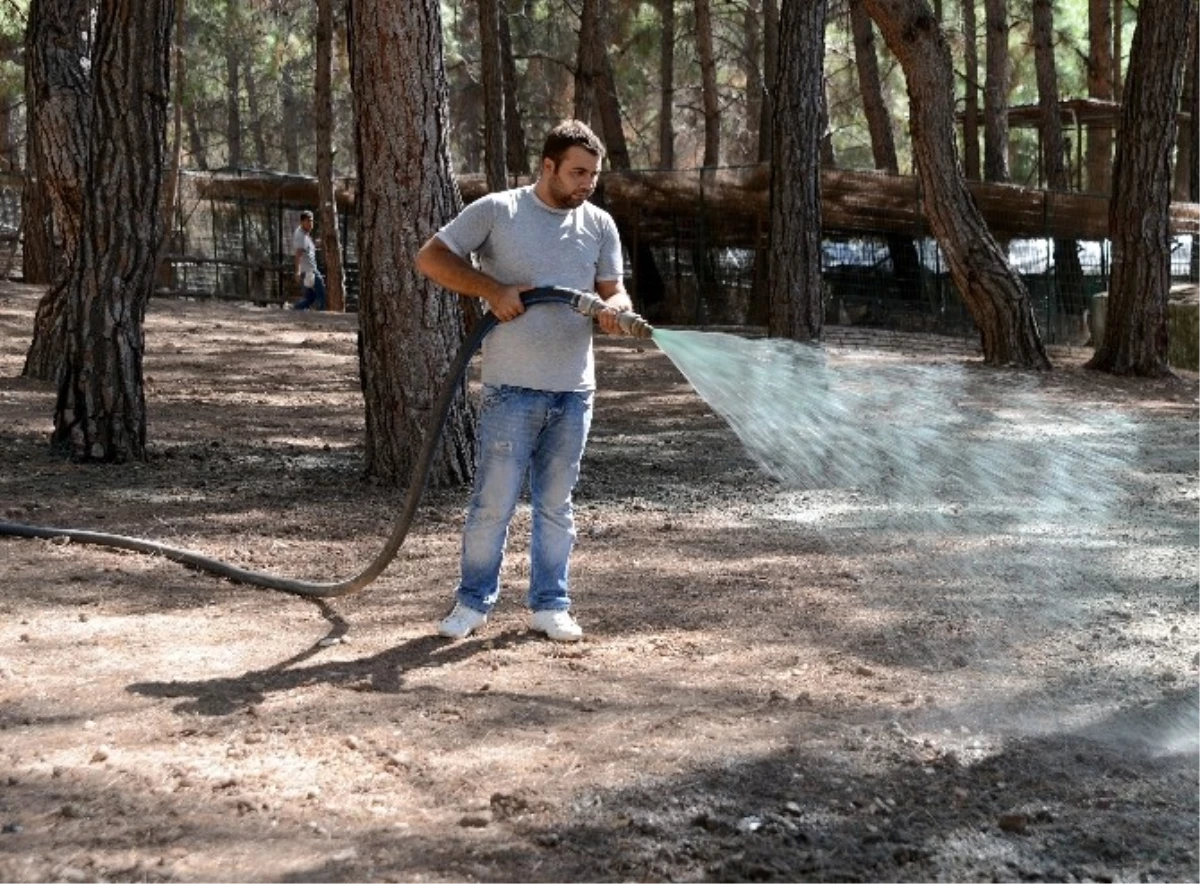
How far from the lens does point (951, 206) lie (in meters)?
16.2

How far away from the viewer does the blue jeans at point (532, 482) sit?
5852 millimetres

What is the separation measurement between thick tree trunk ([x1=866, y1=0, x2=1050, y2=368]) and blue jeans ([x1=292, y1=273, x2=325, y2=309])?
10553 mm

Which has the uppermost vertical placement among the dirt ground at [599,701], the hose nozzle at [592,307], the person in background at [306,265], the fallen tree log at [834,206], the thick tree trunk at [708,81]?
the thick tree trunk at [708,81]

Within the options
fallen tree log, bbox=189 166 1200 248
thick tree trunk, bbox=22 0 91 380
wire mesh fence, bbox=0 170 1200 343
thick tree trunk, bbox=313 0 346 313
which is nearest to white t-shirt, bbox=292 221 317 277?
thick tree trunk, bbox=313 0 346 313

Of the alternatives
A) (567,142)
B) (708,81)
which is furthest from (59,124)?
(708,81)

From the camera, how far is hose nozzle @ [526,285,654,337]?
555cm

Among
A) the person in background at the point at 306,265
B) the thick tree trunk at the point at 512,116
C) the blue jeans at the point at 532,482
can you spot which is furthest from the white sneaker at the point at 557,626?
the thick tree trunk at the point at 512,116

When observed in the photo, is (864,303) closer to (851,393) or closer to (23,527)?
(851,393)

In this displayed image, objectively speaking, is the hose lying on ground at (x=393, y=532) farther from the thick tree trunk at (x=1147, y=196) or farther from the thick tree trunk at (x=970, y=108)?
the thick tree trunk at (x=970, y=108)

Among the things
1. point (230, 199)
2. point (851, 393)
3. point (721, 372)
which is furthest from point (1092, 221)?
point (721, 372)

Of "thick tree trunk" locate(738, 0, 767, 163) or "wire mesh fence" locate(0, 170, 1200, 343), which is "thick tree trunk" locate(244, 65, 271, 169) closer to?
"thick tree trunk" locate(738, 0, 767, 163)

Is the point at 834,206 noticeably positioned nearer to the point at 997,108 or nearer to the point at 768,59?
the point at 997,108

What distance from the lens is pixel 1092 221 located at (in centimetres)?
2231

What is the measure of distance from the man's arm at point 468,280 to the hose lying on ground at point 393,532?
56mm
